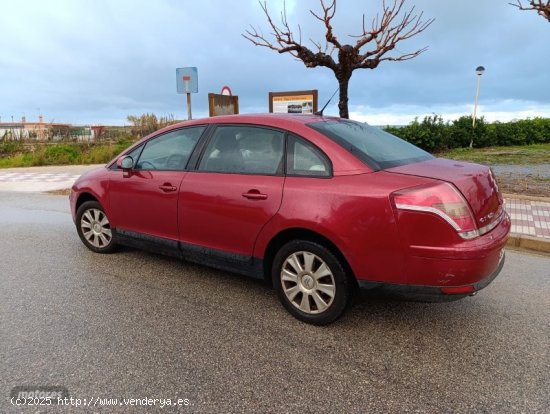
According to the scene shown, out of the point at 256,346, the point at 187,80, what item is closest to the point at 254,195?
the point at 256,346

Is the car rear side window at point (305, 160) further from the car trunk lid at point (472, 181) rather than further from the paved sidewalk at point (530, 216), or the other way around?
the paved sidewalk at point (530, 216)

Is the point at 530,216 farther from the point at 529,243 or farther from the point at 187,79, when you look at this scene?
the point at 187,79

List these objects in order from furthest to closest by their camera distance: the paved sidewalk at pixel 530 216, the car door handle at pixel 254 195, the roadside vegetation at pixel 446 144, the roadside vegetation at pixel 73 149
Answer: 1. the roadside vegetation at pixel 73 149
2. the roadside vegetation at pixel 446 144
3. the paved sidewalk at pixel 530 216
4. the car door handle at pixel 254 195

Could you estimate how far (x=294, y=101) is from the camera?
40.5ft

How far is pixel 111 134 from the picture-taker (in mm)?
27406

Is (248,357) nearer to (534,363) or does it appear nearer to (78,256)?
(534,363)

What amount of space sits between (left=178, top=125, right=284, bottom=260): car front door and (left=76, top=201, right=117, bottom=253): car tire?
4.84 ft

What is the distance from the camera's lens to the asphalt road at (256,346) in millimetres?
2383

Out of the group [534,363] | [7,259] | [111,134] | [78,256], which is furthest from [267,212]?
[111,134]

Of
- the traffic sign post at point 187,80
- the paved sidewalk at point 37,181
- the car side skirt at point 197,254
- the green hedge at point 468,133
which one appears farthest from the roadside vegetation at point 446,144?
the car side skirt at point 197,254

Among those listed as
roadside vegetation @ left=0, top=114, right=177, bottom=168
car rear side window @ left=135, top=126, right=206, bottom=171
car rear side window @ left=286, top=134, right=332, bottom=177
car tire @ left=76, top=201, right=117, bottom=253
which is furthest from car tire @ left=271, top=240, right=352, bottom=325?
roadside vegetation @ left=0, top=114, right=177, bottom=168

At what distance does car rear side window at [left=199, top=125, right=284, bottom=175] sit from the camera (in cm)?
338

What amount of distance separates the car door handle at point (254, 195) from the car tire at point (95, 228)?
→ 2162mm

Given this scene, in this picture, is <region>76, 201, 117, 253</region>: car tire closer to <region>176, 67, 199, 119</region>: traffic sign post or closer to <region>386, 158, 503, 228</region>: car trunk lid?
<region>386, 158, 503, 228</region>: car trunk lid
